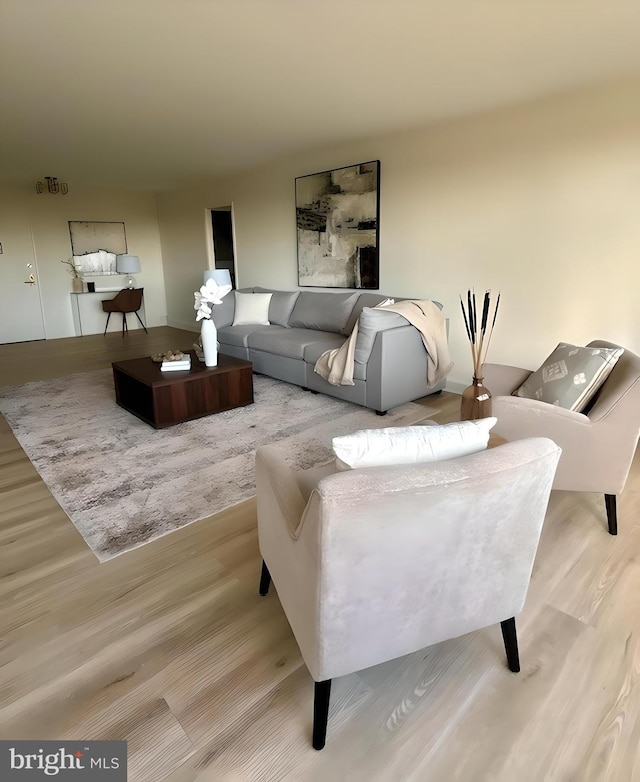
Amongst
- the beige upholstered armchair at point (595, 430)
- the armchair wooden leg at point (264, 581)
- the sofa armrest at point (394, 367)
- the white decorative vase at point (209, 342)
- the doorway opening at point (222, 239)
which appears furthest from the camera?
the doorway opening at point (222, 239)

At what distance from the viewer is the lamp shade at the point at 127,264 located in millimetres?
7480

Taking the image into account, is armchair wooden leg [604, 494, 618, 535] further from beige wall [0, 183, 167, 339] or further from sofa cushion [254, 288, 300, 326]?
beige wall [0, 183, 167, 339]

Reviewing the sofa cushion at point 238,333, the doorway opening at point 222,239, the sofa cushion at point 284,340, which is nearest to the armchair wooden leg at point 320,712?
the sofa cushion at point 284,340

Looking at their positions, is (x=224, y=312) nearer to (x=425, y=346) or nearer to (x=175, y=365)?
(x=175, y=365)

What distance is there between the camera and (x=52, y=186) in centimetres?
662

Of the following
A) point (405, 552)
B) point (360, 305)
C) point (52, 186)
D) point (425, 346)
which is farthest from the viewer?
point (52, 186)

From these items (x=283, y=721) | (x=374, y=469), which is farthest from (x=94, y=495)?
(x=374, y=469)

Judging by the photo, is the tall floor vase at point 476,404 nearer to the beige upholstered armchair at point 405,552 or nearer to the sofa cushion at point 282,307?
the beige upholstered armchair at point 405,552

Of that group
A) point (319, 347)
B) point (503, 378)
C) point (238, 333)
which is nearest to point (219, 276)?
point (238, 333)

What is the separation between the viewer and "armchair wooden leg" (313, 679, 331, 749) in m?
1.21

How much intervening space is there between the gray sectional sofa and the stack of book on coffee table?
1005 mm

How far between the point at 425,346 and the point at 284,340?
1354 millimetres

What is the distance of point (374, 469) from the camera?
1046 mm

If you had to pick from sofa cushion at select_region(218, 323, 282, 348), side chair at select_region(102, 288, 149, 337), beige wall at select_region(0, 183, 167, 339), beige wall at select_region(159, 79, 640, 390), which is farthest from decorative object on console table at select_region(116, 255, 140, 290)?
beige wall at select_region(159, 79, 640, 390)
